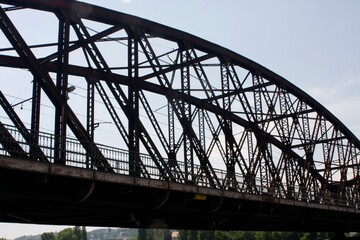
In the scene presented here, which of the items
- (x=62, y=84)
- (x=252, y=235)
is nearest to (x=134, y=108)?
(x=62, y=84)

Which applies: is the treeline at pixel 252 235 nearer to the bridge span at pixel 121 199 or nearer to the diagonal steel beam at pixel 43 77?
the bridge span at pixel 121 199

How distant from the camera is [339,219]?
1891 inches

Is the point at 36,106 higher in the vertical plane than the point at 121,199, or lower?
higher

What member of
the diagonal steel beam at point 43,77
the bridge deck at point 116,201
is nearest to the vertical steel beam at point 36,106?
the diagonal steel beam at point 43,77

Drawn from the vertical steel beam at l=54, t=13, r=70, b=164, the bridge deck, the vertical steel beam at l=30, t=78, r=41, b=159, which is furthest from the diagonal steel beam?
the bridge deck

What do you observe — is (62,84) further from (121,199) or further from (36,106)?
(121,199)

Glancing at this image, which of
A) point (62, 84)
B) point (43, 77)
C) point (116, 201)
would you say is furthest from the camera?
point (116, 201)

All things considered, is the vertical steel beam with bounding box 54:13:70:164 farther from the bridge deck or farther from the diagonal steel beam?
the bridge deck

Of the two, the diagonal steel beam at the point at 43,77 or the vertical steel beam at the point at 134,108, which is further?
the vertical steel beam at the point at 134,108

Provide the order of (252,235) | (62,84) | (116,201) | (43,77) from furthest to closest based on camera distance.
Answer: (252,235) → (116,201) → (62,84) → (43,77)

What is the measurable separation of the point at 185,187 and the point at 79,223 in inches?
321

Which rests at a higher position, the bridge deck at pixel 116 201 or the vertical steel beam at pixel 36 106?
the vertical steel beam at pixel 36 106

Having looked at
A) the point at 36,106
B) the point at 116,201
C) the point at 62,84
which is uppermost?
the point at 62,84

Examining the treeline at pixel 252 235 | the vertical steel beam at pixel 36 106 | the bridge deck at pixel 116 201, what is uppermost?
the vertical steel beam at pixel 36 106
